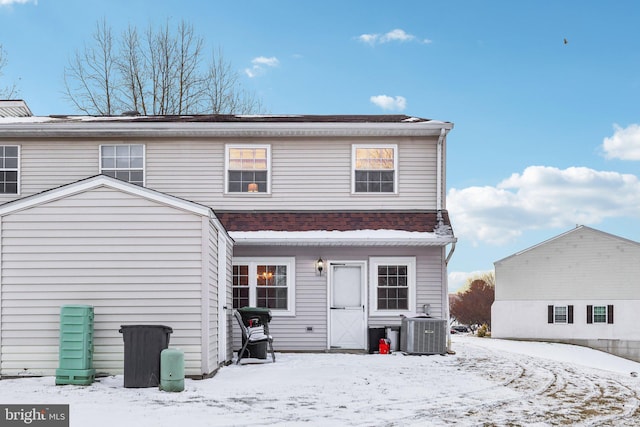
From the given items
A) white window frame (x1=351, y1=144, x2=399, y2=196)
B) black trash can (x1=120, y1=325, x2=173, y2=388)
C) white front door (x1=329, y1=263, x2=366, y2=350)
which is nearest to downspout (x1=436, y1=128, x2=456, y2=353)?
white window frame (x1=351, y1=144, x2=399, y2=196)

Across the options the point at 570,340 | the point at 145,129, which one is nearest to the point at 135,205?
the point at 145,129

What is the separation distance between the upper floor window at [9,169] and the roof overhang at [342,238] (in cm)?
544

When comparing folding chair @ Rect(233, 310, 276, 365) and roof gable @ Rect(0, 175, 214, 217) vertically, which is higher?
roof gable @ Rect(0, 175, 214, 217)

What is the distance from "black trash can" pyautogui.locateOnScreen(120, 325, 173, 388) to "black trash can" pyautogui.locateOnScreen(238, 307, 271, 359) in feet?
12.1

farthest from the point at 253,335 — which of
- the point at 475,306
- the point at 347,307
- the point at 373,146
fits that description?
the point at 475,306

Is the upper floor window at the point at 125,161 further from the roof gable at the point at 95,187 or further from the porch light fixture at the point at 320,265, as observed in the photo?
the roof gable at the point at 95,187

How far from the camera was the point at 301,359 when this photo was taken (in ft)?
44.4

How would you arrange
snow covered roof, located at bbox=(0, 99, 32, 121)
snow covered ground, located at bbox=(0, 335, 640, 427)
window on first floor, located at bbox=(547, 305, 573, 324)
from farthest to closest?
window on first floor, located at bbox=(547, 305, 573, 324), snow covered roof, located at bbox=(0, 99, 32, 121), snow covered ground, located at bbox=(0, 335, 640, 427)

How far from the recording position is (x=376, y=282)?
1555 centimetres

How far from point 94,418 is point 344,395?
3.29 m

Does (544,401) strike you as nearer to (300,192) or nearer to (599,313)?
(300,192)

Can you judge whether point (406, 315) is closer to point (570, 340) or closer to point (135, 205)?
point (135, 205)

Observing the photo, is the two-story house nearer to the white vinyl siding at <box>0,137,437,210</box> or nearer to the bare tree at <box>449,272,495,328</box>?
the white vinyl siding at <box>0,137,437,210</box>

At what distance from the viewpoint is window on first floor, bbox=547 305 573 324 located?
2769cm
